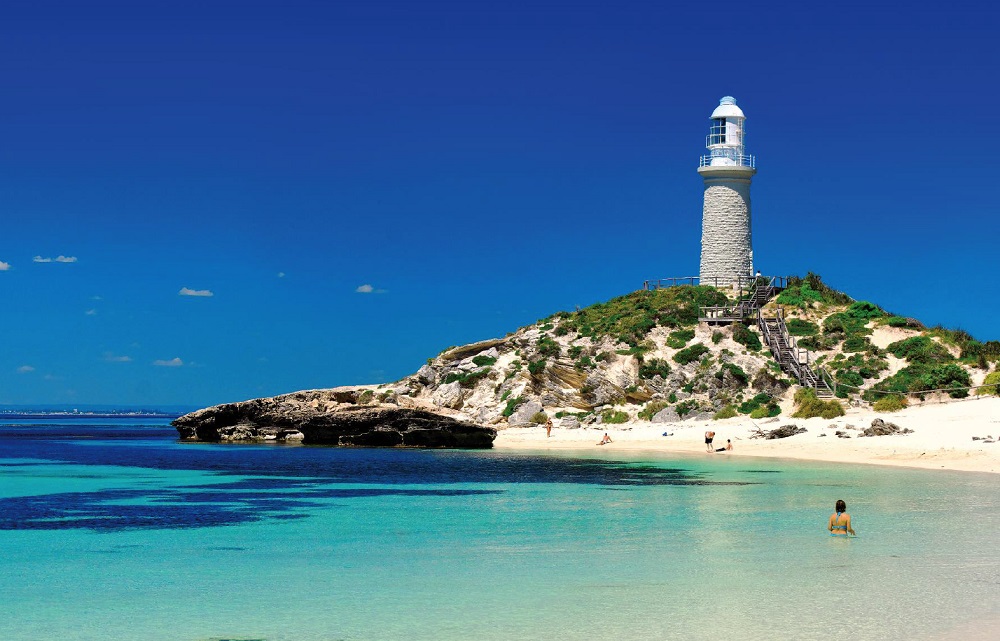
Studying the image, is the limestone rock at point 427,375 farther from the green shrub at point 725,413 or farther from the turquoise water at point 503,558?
the turquoise water at point 503,558

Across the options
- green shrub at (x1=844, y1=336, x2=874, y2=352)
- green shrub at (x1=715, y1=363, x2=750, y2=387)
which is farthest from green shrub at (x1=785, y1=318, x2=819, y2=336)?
green shrub at (x1=715, y1=363, x2=750, y2=387)

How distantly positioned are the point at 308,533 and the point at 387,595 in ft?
21.0

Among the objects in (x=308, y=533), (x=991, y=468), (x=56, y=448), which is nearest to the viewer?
(x=308, y=533)

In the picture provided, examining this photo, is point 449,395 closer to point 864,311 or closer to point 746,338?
point 746,338

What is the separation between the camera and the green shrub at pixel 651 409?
52.6 meters

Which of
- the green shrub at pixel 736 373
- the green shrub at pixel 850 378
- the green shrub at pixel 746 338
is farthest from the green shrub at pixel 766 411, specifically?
the green shrub at pixel 746 338

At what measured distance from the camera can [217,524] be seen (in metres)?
21.5

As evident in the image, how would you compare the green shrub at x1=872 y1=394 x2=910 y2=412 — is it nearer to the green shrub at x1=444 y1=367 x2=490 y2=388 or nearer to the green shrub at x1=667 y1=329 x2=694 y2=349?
the green shrub at x1=667 y1=329 x2=694 y2=349

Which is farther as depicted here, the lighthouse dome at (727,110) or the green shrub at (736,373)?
the lighthouse dome at (727,110)

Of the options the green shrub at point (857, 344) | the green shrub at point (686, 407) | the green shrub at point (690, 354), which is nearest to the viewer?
the green shrub at point (686, 407)

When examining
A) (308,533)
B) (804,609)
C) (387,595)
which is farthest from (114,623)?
(804,609)

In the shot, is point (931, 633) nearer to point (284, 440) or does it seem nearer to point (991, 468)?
point (991, 468)

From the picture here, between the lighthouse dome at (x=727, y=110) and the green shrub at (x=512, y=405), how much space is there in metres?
23.3

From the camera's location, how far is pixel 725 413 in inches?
1986
